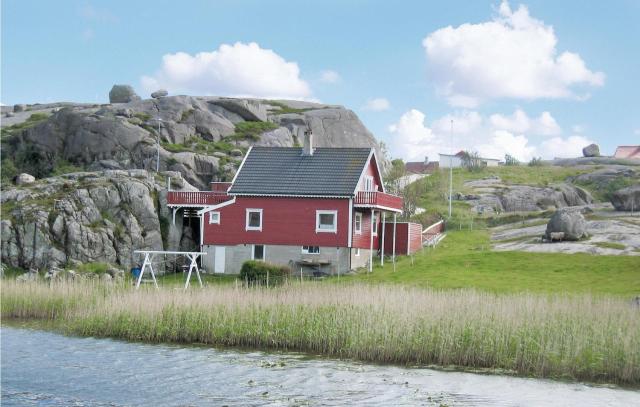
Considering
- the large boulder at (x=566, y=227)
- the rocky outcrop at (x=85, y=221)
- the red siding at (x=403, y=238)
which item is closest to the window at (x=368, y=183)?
the red siding at (x=403, y=238)

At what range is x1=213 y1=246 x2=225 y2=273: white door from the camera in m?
53.5

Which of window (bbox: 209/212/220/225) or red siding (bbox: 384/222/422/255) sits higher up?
window (bbox: 209/212/220/225)

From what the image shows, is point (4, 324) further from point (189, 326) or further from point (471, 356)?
point (471, 356)

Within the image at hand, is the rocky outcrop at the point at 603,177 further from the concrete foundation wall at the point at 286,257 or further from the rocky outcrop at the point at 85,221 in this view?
the rocky outcrop at the point at 85,221

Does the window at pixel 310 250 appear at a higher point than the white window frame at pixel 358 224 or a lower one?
lower

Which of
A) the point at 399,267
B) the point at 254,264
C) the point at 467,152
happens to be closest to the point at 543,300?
the point at 254,264

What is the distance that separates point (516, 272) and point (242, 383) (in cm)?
2724

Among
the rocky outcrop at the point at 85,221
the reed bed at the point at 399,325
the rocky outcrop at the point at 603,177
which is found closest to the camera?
the reed bed at the point at 399,325

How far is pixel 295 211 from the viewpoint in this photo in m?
52.8

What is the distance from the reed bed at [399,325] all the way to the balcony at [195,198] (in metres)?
22.2

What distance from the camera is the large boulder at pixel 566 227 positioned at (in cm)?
5478

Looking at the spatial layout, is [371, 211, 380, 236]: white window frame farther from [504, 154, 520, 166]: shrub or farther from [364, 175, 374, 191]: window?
[504, 154, 520, 166]: shrub

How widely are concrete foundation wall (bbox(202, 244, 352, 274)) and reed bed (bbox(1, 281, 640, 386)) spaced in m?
19.6

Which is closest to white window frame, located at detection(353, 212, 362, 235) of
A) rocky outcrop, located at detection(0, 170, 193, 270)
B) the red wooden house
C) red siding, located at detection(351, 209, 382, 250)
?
the red wooden house
